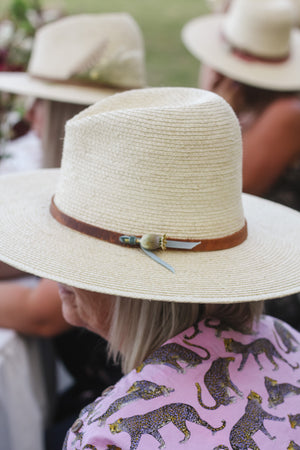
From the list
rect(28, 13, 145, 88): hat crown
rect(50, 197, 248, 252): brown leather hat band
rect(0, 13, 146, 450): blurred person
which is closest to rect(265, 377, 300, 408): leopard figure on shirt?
rect(50, 197, 248, 252): brown leather hat band

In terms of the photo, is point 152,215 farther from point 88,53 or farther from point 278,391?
point 88,53

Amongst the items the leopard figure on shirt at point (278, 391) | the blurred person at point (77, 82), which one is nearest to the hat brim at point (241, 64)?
the blurred person at point (77, 82)

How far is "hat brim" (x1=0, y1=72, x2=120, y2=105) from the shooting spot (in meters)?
2.08

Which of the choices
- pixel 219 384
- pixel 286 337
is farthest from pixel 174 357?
pixel 286 337

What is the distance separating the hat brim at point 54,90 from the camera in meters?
2.08

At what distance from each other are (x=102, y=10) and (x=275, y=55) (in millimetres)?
5031

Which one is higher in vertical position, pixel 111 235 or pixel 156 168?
pixel 156 168

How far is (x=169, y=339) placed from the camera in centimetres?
103

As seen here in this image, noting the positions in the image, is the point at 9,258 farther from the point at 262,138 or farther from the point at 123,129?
the point at 262,138

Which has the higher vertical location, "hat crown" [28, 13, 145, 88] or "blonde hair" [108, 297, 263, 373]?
"hat crown" [28, 13, 145, 88]

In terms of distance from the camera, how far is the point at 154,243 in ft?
3.10

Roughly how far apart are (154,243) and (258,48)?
6.42 feet

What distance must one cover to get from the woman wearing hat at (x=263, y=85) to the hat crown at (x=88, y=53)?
609 millimetres

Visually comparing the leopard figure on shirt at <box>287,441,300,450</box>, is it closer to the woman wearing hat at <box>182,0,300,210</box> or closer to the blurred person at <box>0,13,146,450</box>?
the blurred person at <box>0,13,146,450</box>
